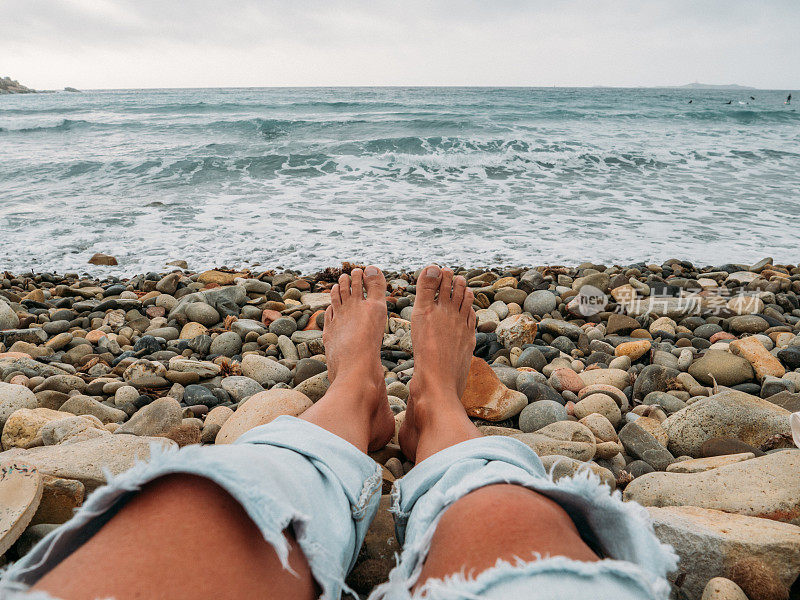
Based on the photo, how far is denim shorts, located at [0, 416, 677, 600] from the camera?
62cm

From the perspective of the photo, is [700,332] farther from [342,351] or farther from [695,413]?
[342,351]

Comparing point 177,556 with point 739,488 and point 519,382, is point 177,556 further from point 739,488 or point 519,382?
point 519,382

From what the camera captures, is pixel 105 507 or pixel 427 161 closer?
pixel 105 507

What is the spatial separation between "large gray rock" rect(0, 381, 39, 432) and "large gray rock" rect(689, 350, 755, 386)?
2713mm

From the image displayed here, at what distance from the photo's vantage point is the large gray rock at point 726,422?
1676mm

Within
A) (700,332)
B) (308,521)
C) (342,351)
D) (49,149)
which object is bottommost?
(700,332)

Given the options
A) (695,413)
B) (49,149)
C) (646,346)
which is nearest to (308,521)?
(695,413)

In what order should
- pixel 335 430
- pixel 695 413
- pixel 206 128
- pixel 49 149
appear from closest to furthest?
pixel 335 430 < pixel 695 413 < pixel 49 149 < pixel 206 128

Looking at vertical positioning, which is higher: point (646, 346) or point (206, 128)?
point (206, 128)

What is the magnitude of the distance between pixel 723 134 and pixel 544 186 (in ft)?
30.0

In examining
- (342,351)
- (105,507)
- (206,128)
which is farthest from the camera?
(206,128)

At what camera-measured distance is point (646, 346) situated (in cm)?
244

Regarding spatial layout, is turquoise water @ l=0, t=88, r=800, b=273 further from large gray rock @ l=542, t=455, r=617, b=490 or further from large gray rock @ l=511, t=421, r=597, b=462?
large gray rock @ l=542, t=455, r=617, b=490

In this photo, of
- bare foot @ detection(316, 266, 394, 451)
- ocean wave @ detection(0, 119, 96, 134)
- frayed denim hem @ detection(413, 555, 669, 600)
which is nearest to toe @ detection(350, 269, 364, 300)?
bare foot @ detection(316, 266, 394, 451)
